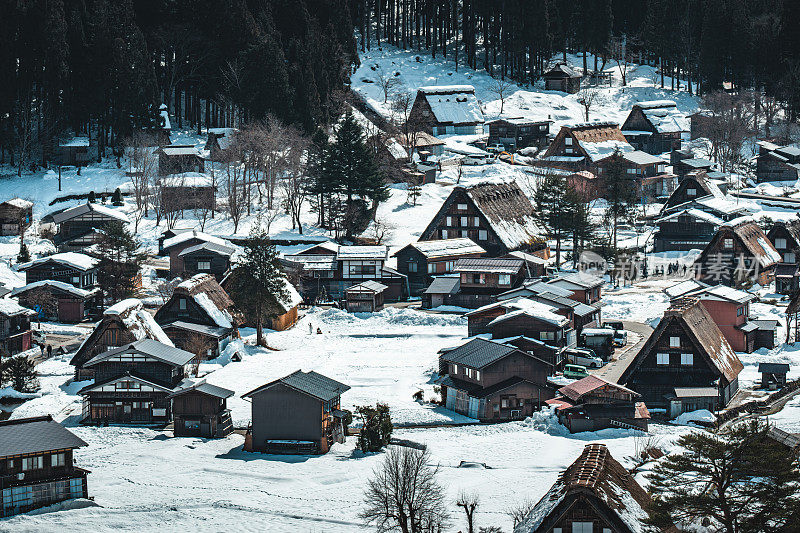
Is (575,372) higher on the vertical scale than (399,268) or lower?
lower

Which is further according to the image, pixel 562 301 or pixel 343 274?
pixel 343 274

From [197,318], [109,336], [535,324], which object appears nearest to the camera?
[109,336]

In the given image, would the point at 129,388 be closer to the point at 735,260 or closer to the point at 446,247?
the point at 446,247

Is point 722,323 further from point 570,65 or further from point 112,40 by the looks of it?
point 570,65

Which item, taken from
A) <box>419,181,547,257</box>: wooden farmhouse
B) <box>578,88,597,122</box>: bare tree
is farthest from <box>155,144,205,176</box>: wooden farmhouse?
<box>578,88,597,122</box>: bare tree

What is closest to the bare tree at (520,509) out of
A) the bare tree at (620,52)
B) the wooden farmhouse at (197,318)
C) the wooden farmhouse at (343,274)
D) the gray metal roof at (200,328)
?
the wooden farmhouse at (197,318)

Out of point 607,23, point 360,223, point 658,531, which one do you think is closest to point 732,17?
point 607,23

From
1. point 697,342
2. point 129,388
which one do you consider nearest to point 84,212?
point 129,388
